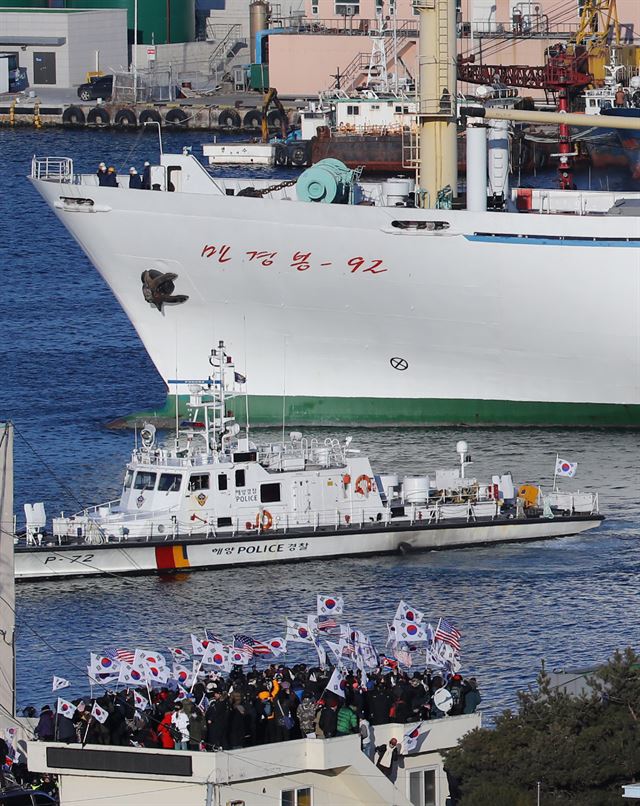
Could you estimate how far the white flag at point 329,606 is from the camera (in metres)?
41.7

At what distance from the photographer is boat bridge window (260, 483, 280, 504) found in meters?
50.4

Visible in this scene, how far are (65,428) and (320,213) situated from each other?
31.8 feet

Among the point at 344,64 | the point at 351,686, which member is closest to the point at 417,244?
the point at 351,686

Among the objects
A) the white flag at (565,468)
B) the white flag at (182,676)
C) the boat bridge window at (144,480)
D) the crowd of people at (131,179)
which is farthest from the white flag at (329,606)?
the crowd of people at (131,179)

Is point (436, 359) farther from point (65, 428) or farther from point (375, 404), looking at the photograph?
point (65, 428)

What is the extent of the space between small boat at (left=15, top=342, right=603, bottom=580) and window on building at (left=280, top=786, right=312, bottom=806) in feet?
52.8

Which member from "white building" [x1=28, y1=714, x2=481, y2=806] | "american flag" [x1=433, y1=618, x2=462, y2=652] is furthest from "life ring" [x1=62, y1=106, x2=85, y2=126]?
"white building" [x1=28, y1=714, x2=481, y2=806]

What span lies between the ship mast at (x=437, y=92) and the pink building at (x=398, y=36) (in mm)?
69247

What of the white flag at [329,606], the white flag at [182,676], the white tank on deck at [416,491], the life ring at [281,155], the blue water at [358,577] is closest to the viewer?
the white flag at [182,676]

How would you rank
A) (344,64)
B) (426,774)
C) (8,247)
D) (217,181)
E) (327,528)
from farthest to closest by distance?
(344,64), (8,247), (217,181), (327,528), (426,774)

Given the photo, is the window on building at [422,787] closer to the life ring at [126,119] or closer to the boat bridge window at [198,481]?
the boat bridge window at [198,481]

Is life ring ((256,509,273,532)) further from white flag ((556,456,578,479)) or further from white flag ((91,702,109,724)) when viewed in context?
white flag ((91,702,109,724))

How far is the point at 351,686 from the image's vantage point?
116 feet

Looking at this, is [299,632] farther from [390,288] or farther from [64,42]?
[64,42]
